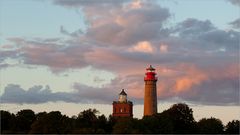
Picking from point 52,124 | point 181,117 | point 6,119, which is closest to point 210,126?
point 181,117

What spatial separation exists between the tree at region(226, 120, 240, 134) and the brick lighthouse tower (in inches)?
630

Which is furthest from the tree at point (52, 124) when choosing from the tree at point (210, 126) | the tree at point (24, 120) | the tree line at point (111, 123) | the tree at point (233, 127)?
the tree at point (233, 127)

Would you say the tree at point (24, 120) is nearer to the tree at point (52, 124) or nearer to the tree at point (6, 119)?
the tree at point (6, 119)

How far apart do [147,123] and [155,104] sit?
94.8 ft

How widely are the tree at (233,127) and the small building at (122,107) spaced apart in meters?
25.4

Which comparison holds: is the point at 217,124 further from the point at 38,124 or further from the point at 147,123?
the point at 38,124

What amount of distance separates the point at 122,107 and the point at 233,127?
29.7 meters

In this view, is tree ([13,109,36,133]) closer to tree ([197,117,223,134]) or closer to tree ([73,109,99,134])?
tree ([73,109,99,134])

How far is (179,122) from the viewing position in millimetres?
135125

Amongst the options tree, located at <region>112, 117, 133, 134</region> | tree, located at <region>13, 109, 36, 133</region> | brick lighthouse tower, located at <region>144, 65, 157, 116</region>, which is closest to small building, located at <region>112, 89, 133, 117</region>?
brick lighthouse tower, located at <region>144, 65, 157, 116</region>

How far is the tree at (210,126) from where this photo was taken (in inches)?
5138

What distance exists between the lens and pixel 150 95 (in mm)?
147375

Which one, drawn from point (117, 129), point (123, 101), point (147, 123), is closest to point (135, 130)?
point (117, 129)

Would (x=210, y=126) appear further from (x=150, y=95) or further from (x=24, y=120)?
(x=24, y=120)
